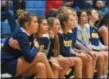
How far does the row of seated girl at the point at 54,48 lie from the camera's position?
371cm

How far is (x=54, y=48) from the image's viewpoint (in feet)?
13.7

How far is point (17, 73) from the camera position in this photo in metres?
3.77

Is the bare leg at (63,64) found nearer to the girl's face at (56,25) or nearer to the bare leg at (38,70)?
the girl's face at (56,25)

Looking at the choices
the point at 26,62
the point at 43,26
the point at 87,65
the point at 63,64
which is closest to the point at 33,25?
the point at 43,26

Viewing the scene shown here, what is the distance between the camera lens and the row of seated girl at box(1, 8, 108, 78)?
3.71 m

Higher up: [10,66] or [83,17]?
[83,17]

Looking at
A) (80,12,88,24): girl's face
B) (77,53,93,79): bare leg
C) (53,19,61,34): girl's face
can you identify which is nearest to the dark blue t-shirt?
(53,19,61,34): girl's face

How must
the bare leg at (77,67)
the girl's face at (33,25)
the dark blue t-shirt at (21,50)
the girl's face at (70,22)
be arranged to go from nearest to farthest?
1. the dark blue t-shirt at (21,50)
2. the girl's face at (33,25)
3. the bare leg at (77,67)
4. the girl's face at (70,22)

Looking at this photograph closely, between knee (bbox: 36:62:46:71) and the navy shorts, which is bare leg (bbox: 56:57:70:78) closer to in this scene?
knee (bbox: 36:62:46:71)

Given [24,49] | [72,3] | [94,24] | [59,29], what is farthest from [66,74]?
[72,3]

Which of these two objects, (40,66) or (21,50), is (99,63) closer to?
(40,66)

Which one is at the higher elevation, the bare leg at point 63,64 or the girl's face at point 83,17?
the girl's face at point 83,17

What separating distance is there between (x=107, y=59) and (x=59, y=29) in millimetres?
993

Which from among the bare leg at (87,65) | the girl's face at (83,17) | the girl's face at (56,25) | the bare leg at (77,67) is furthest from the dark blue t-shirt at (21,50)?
the girl's face at (83,17)
